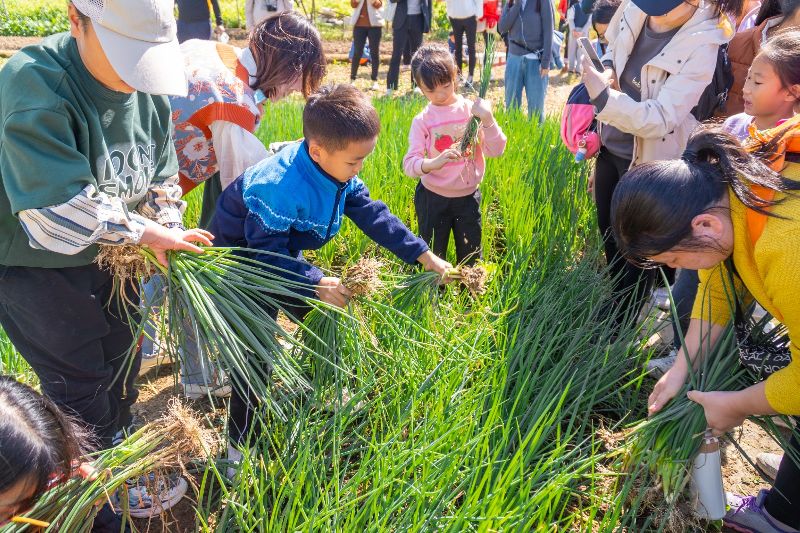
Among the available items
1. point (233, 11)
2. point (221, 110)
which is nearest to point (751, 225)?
point (221, 110)

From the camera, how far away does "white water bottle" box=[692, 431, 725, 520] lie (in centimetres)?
158

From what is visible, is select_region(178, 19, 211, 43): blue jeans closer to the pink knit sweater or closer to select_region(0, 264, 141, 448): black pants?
the pink knit sweater

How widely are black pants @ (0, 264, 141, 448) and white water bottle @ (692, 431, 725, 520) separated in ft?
4.54

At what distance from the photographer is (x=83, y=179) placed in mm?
1435

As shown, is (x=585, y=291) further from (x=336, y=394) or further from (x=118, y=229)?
(x=118, y=229)

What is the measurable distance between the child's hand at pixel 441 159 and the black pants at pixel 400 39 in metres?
4.86

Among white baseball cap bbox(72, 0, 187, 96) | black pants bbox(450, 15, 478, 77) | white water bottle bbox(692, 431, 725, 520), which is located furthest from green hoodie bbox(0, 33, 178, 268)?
black pants bbox(450, 15, 478, 77)

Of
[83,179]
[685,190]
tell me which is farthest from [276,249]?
[685,190]

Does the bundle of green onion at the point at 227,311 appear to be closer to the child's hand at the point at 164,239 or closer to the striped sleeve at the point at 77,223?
the child's hand at the point at 164,239

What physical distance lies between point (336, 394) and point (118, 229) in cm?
70

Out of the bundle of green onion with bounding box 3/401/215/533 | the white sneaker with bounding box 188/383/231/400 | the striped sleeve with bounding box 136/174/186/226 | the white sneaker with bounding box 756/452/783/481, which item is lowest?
the white sneaker with bounding box 188/383/231/400

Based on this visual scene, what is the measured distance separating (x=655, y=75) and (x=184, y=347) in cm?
188

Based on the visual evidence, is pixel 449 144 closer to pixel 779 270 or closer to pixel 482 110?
pixel 482 110

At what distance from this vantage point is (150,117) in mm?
1708
